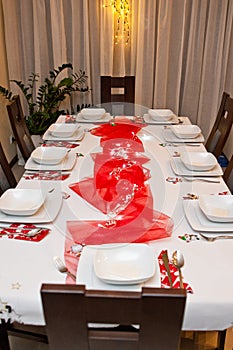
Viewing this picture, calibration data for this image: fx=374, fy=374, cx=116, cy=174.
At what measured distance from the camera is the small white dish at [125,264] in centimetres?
106

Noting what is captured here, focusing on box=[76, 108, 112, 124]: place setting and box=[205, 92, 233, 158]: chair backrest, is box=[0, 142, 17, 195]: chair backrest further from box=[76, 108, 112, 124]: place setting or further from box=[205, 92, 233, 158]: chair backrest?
box=[205, 92, 233, 158]: chair backrest

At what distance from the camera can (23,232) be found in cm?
131

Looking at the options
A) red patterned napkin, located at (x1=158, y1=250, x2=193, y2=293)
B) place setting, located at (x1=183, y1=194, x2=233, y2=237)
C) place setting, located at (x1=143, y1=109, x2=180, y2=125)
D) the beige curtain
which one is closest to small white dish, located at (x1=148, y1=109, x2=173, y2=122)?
place setting, located at (x1=143, y1=109, x2=180, y2=125)

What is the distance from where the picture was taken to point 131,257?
1151mm

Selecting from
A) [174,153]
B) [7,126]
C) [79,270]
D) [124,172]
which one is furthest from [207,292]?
[7,126]

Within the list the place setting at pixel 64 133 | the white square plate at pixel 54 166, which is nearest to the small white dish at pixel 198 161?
the white square plate at pixel 54 166

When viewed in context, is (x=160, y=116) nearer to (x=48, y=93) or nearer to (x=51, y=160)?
(x=51, y=160)

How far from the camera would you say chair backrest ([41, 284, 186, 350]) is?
0.71 m

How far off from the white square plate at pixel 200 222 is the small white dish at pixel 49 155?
2.35 feet

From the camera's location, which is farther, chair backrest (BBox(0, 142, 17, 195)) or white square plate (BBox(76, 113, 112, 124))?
white square plate (BBox(76, 113, 112, 124))

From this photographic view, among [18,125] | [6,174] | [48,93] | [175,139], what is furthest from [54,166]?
[48,93]

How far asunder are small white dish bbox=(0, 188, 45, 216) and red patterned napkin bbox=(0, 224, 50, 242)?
0.06 meters

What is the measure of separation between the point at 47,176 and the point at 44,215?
377mm

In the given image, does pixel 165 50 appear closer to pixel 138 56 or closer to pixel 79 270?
pixel 138 56
